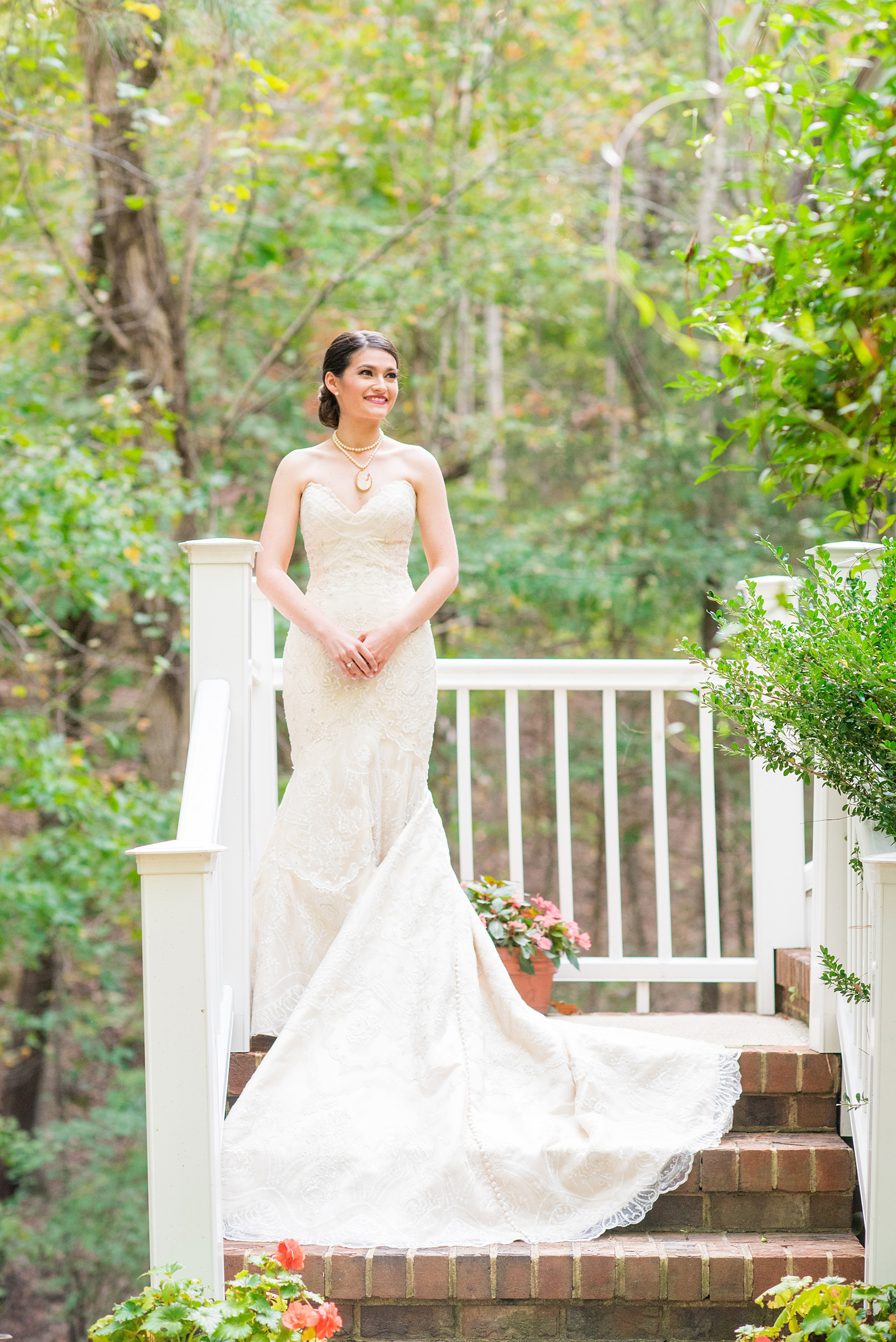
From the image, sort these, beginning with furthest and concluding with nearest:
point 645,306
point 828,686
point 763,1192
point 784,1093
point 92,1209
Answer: point 92,1209 < point 784,1093 < point 763,1192 < point 828,686 < point 645,306

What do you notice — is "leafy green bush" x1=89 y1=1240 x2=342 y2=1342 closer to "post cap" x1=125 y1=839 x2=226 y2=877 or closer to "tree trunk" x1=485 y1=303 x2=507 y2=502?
"post cap" x1=125 y1=839 x2=226 y2=877

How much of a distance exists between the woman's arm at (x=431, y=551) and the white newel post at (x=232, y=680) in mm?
367

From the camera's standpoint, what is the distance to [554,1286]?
242cm

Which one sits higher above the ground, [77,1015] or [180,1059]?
[180,1059]

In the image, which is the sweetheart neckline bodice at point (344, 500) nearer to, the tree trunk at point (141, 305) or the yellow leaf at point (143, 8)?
the yellow leaf at point (143, 8)

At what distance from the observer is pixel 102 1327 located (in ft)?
6.27

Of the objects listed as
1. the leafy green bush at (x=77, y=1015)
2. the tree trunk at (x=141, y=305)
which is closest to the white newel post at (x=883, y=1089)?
the leafy green bush at (x=77, y=1015)

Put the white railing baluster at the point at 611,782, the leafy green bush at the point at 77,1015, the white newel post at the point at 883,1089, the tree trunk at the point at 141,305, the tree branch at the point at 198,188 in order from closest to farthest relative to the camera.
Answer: the white newel post at the point at 883,1089
the white railing baluster at the point at 611,782
the leafy green bush at the point at 77,1015
the tree trunk at the point at 141,305
the tree branch at the point at 198,188

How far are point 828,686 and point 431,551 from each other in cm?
125

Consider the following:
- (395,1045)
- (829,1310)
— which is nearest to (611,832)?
(395,1045)

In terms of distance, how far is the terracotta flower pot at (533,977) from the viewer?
11.3 ft

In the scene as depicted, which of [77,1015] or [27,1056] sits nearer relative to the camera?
[77,1015]

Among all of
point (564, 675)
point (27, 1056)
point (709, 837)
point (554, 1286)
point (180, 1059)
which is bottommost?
point (27, 1056)

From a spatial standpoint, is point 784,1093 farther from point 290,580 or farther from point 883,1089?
point 290,580
